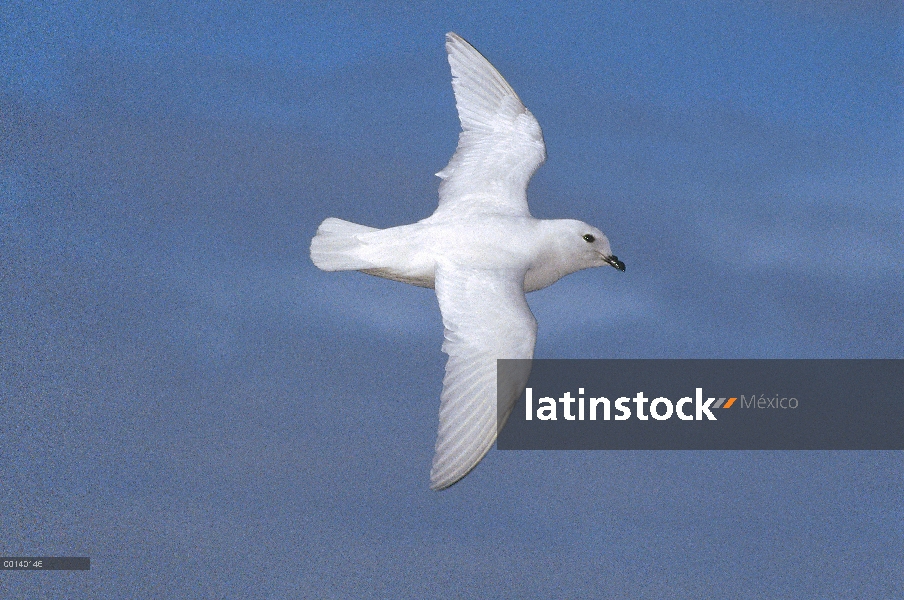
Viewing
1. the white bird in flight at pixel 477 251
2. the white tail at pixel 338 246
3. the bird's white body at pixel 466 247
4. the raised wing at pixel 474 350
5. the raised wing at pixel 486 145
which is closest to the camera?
the raised wing at pixel 474 350

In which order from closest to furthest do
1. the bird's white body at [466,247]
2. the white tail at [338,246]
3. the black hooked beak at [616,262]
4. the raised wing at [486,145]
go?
the bird's white body at [466,247] < the white tail at [338,246] < the black hooked beak at [616,262] < the raised wing at [486,145]

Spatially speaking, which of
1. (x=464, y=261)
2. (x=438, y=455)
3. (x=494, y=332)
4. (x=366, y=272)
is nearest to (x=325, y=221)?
(x=366, y=272)

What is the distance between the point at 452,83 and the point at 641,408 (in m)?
5.60

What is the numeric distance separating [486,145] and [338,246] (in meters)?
3.20

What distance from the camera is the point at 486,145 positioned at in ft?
52.4

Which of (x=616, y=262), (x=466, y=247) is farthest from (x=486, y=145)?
(x=466, y=247)

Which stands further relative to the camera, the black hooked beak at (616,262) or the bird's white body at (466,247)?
the black hooked beak at (616,262)

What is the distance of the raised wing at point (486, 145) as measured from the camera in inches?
593

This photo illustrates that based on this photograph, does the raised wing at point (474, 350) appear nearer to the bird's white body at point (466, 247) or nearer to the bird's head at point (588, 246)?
the bird's white body at point (466, 247)

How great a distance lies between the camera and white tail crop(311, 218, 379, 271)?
1377 centimetres

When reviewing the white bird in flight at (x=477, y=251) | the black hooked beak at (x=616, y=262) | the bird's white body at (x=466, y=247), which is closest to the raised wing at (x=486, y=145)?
the white bird in flight at (x=477, y=251)

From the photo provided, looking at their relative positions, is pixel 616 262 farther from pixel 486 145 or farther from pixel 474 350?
pixel 474 350

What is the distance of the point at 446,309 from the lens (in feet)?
41.0

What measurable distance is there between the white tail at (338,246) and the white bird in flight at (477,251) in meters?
0.01
